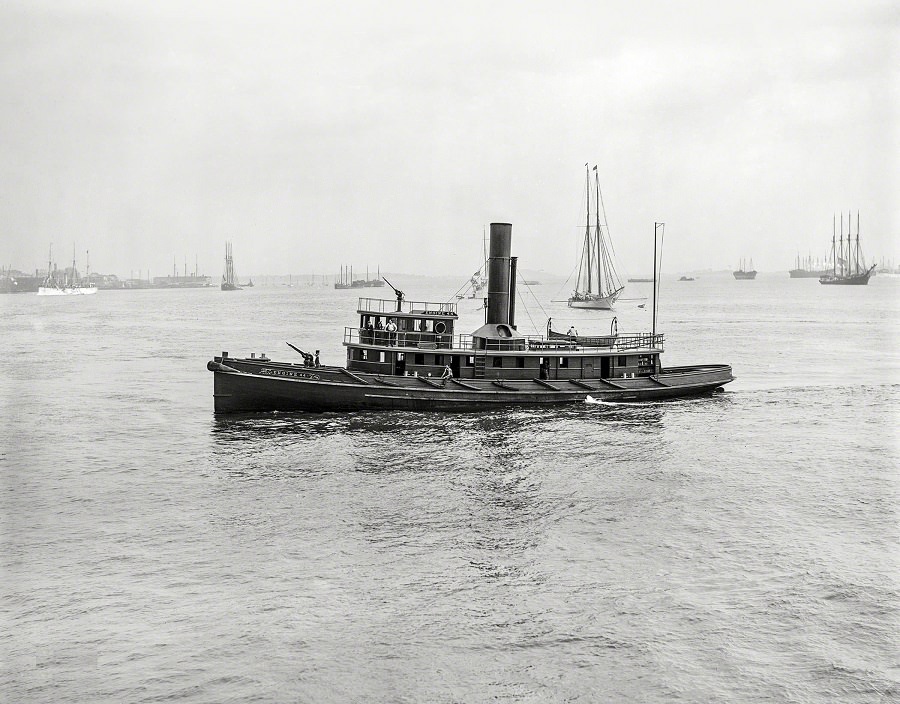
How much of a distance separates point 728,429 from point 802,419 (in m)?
5.84

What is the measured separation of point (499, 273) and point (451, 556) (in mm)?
28790

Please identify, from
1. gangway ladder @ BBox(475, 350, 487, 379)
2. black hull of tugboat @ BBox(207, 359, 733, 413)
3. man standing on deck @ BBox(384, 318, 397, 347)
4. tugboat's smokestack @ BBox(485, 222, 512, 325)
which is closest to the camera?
black hull of tugboat @ BBox(207, 359, 733, 413)

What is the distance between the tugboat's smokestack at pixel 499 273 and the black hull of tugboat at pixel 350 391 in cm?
464

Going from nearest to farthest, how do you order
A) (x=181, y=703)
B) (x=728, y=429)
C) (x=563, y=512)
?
(x=181, y=703) → (x=563, y=512) → (x=728, y=429)

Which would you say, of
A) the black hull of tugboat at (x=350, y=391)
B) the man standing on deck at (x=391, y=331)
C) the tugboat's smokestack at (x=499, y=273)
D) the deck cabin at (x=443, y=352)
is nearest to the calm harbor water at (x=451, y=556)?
the black hull of tugboat at (x=350, y=391)

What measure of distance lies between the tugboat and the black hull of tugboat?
0.06m

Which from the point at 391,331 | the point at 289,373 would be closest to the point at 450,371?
the point at 391,331

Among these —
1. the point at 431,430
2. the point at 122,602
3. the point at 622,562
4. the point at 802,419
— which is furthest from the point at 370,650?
the point at 802,419

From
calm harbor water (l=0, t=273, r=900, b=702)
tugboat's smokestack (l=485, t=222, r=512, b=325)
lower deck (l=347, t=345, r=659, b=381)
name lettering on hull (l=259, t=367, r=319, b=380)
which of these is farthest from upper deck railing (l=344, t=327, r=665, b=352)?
calm harbor water (l=0, t=273, r=900, b=702)

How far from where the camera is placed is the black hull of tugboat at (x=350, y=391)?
4572 centimetres

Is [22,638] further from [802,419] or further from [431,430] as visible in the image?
[802,419]

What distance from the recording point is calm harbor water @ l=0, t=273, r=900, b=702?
58.6 ft

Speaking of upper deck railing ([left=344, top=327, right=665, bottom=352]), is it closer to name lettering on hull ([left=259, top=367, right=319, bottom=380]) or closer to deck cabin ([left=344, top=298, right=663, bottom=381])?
deck cabin ([left=344, top=298, right=663, bottom=381])

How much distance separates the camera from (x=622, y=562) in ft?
77.9
